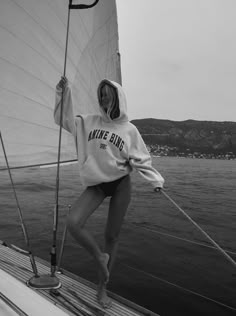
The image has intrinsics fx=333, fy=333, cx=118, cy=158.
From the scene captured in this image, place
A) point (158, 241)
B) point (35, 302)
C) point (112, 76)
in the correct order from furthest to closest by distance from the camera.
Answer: point (158, 241), point (112, 76), point (35, 302)

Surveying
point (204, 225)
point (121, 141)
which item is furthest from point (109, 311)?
point (204, 225)

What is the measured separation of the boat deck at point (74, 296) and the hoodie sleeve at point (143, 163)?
98cm

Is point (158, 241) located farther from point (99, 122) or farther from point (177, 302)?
point (99, 122)

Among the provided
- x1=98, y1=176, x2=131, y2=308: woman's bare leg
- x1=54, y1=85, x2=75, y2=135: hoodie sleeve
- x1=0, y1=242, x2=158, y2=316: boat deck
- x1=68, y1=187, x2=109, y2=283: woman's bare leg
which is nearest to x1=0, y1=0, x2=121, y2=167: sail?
x1=54, y1=85, x2=75, y2=135: hoodie sleeve

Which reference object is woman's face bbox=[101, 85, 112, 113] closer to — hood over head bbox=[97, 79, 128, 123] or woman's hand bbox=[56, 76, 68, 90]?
hood over head bbox=[97, 79, 128, 123]

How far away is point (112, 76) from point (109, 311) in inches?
122

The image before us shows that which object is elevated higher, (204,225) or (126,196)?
(126,196)

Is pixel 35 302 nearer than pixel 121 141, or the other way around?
pixel 35 302

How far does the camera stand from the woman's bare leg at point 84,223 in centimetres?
241

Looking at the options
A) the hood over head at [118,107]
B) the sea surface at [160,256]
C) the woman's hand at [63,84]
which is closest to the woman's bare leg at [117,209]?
the hood over head at [118,107]

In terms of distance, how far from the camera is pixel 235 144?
142000mm

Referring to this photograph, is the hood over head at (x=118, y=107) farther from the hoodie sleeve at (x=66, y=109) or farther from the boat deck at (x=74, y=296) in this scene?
the boat deck at (x=74, y=296)

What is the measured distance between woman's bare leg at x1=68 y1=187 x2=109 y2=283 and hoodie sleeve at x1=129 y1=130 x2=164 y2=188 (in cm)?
36

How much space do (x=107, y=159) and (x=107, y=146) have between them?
4.2 inches
